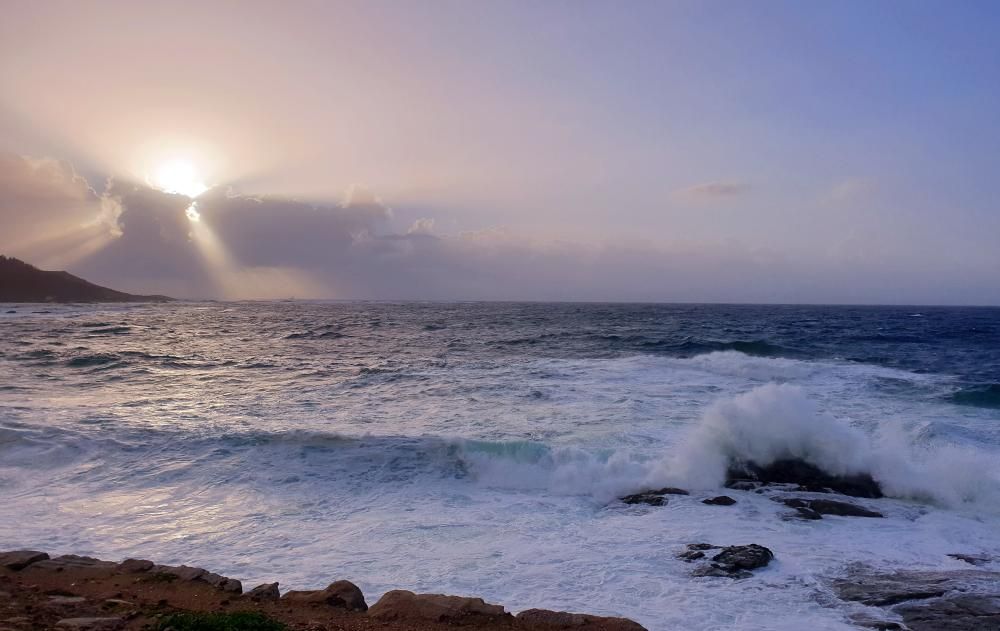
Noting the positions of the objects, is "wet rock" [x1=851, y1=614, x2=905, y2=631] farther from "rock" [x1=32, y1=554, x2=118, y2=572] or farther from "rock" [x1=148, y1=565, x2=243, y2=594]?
"rock" [x1=32, y1=554, x2=118, y2=572]

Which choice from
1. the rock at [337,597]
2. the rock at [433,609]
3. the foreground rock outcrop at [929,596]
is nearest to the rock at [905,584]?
the foreground rock outcrop at [929,596]

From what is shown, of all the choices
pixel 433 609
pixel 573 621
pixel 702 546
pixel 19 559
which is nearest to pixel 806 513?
pixel 702 546

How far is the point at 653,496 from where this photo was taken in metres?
11.8

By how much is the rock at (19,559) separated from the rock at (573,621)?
19.3 ft

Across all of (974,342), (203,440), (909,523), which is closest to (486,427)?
(203,440)

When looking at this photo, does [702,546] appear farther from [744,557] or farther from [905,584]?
[905,584]

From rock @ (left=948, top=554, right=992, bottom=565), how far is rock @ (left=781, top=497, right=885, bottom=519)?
1.89 meters

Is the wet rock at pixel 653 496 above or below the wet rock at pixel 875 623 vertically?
below

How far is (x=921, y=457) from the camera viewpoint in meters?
13.5

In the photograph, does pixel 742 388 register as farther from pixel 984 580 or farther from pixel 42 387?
pixel 42 387

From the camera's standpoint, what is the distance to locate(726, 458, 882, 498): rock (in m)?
12.3

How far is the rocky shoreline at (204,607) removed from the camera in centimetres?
560

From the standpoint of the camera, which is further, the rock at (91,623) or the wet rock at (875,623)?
the wet rock at (875,623)

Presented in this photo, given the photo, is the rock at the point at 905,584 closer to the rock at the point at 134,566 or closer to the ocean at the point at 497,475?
the ocean at the point at 497,475
